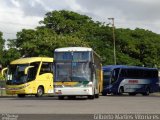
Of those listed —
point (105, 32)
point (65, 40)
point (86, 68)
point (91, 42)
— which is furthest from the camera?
point (105, 32)

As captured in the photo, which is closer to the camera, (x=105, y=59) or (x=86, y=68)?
(x=86, y=68)

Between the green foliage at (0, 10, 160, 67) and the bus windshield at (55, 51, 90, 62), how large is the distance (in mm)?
41387

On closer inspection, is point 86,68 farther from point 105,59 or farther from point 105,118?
point 105,59

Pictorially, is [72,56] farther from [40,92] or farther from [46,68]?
[40,92]

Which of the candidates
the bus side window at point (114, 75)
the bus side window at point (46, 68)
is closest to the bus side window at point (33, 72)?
the bus side window at point (46, 68)

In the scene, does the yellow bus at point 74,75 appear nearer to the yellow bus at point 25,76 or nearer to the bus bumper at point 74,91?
the bus bumper at point 74,91

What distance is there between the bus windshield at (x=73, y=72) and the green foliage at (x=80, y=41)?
4177 centimetres

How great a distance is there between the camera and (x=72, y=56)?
33781mm

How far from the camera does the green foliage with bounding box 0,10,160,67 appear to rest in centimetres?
7781

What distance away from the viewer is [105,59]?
8288cm

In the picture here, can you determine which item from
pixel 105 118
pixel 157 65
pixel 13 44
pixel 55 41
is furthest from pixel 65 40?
pixel 105 118

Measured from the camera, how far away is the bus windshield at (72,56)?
33656 mm

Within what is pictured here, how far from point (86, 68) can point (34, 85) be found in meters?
8.38

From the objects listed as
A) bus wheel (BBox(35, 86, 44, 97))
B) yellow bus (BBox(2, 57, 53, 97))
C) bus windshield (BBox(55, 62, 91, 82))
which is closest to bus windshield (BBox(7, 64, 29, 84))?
yellow bus (BBox(2, 57, 53, 97))
